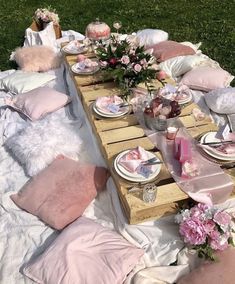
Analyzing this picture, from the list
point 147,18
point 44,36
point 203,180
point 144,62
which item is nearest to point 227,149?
point 203,180

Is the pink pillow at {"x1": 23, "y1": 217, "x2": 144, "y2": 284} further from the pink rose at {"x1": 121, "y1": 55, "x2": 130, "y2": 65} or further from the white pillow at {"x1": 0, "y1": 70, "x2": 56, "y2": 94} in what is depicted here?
the white pillow at {"x1": 0, "y1": 70, "x2": 56, "y2": 94}

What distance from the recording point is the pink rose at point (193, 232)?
8.27 feet

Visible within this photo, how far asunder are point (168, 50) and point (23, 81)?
1.87 m

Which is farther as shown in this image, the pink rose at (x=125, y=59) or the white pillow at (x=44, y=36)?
the white pillow at (x=44, y=36)

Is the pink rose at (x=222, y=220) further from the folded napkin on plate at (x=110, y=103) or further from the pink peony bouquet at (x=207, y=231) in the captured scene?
the folded napkin on plate at (x=110, y=103)

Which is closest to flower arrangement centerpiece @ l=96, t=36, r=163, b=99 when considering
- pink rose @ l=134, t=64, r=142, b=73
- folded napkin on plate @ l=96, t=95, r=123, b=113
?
pink rose @ l=134, t=64, r=142, b=73

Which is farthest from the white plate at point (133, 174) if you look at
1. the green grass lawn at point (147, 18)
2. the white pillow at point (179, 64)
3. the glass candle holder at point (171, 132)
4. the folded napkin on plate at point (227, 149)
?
the green grass lawn at point (147, 18)

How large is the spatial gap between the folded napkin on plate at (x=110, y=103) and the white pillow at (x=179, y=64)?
114 cm

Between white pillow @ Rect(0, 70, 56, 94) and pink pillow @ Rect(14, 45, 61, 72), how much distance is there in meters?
0.22

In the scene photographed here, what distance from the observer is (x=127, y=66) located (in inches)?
155

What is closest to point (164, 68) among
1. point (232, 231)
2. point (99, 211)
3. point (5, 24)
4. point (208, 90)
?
point (208, 90)

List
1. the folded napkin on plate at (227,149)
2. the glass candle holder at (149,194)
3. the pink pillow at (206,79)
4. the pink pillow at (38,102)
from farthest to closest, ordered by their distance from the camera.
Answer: the pink pillow at (206,79), the pink pillow at (38,102), the folded napkin on plate at (227,149), the glass candle holder at (149,194)

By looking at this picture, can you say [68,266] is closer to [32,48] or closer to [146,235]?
[146,235]

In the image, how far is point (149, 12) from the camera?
7387 millimetres
